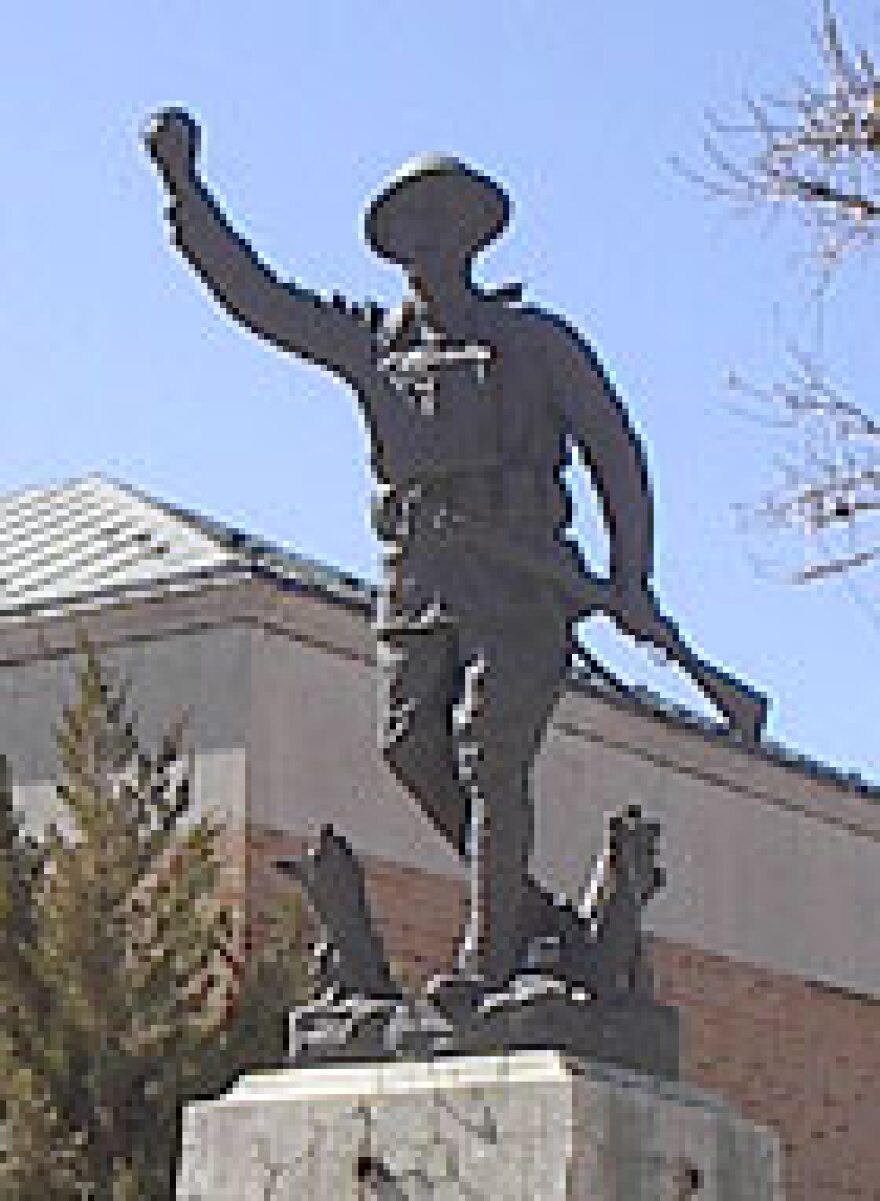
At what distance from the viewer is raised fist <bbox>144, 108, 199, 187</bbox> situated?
891 cm

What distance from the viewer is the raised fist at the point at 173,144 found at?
8.91m

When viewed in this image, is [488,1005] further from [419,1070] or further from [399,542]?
[399,542]

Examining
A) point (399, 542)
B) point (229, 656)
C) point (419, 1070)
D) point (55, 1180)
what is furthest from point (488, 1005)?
point (229, 656)

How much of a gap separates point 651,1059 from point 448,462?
5.82 ft

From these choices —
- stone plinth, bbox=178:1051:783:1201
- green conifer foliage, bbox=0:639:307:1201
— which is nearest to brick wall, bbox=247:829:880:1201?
green conifer foliage, bbox=0:639:307:1201

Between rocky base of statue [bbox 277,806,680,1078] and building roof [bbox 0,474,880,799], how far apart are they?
9513mm

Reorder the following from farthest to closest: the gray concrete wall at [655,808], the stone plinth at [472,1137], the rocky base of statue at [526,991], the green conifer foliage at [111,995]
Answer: the gray concrete wall at [655,808] → the green conifer foliage at [111,995] → the rocky base of statue at [526,991] → the stone plinth at [472,1137]

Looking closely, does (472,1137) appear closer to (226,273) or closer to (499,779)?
(499,779)

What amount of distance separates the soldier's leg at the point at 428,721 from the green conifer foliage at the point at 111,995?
6.18 meters

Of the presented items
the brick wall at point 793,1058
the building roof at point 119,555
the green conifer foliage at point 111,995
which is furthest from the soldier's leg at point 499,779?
the brick wall at point 793,1058

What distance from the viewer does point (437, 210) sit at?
8945mm

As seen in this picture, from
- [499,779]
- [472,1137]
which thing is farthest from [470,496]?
[472,1137]

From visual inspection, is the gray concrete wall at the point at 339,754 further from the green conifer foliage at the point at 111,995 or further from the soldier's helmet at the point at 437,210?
the soldier's helmet at the point at 437,210

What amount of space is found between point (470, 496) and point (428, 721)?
653mm
